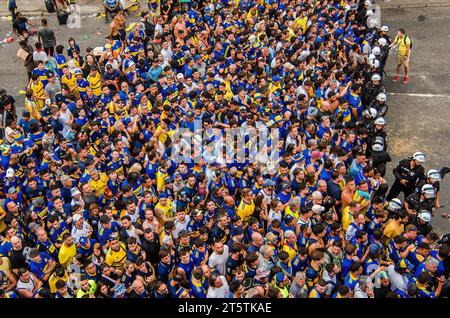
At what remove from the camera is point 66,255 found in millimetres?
8727

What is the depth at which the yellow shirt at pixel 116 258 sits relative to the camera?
8547 millimetres

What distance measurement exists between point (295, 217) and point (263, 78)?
4.93 m

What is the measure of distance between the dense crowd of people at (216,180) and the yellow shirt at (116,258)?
0.08 feet

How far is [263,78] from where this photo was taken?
43.2 ft

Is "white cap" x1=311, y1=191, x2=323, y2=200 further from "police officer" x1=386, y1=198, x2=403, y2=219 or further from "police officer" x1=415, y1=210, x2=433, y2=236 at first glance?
"police officer" x1=415, y1=210, x2=433, y2=236

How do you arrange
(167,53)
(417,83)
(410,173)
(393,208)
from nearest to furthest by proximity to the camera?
(393,208) < (410,173) < (167,53) < (417,83)

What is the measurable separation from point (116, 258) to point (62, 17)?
14.7m

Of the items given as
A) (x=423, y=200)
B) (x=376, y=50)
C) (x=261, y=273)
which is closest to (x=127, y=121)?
(x=261, y=273)

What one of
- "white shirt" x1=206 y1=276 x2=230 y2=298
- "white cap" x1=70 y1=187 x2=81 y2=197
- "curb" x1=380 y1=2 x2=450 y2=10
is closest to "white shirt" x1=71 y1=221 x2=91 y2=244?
"white cap" x1=70 y1=187 x2=81 y2=197

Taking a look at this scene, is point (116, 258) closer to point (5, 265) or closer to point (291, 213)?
point (5, 265)

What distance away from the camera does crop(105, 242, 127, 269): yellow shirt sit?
8.55 m

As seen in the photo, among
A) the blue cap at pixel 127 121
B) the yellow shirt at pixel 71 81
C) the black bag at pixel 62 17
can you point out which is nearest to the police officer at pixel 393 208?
the blue cap at pixel 127 121

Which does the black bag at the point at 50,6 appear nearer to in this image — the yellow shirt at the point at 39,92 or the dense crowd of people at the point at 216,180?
the dense crowd of people at the point at 216,180

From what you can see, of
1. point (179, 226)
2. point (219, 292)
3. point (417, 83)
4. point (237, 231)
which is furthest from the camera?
point (417, 83)
